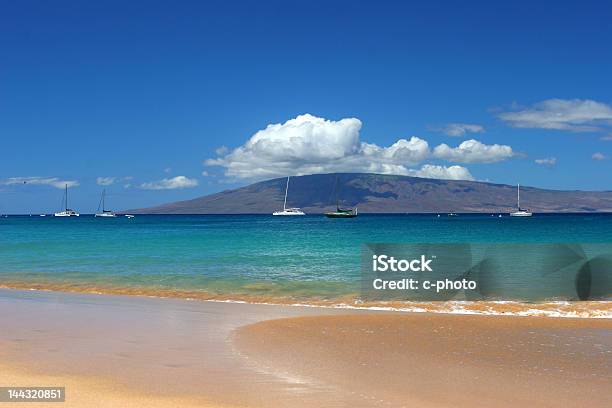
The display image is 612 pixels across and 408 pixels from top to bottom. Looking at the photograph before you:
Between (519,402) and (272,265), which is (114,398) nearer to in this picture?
(519,402)

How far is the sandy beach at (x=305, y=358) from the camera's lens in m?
8.09

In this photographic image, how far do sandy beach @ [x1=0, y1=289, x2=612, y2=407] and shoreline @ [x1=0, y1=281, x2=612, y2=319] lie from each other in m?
1.23

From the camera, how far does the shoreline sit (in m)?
17.0

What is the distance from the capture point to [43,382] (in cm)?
853

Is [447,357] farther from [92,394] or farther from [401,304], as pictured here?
Answer: [401,304]

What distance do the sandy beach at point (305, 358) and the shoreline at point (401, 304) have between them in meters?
1.23

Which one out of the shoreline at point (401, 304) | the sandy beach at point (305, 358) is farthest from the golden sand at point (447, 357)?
the shoreline at point (401, 304)

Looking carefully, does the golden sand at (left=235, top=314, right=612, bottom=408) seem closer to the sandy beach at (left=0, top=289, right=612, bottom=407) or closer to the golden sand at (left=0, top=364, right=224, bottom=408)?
the sandy beach at (left=0, top=289, right=612, bottom=407)

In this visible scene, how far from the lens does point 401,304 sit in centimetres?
1877

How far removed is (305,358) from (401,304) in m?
8.78

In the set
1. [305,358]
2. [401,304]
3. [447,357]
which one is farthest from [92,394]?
[401,304]

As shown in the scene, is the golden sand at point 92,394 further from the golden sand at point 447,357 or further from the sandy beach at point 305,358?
the golden sand at point 447,357

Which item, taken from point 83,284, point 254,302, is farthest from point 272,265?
point 254,302

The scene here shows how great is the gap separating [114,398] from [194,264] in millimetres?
28643
